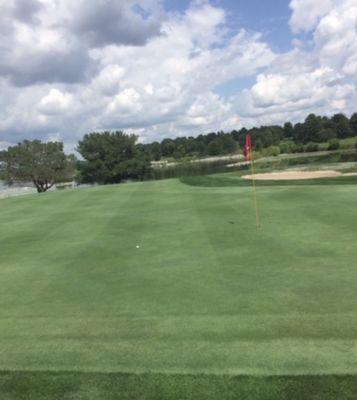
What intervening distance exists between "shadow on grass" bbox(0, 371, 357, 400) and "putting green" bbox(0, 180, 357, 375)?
15cm

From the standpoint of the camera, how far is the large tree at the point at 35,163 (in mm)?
63094

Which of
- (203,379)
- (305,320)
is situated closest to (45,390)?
(203,379)

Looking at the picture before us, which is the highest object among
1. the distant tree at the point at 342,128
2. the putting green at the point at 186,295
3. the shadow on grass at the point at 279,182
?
the distant tree at the point at 342,128

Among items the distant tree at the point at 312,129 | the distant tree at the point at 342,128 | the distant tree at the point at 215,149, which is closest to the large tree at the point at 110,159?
the distant tree at the point at 215,149

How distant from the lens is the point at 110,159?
66.7m

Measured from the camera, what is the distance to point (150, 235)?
11.4 metres

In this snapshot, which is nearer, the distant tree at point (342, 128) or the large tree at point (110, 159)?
the large tree at point (110, 159)

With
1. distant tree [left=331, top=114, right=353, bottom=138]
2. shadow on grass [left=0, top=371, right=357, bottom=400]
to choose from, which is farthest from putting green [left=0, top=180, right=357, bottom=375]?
distant tree [left=331, top=114, right=353, bottom=138]

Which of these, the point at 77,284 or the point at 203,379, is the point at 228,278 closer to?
the point at 77,284

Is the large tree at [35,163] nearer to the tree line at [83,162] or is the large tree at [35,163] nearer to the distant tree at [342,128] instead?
the tree line at [83,162]

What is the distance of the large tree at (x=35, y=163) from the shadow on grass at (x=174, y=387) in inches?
2399

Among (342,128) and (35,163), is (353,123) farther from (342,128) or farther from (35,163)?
(35,163)

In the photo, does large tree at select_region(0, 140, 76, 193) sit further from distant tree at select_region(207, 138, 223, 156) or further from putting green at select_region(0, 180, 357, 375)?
distant tree at select_region(207, 138, 223, 156)

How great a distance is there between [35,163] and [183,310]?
60.5m
